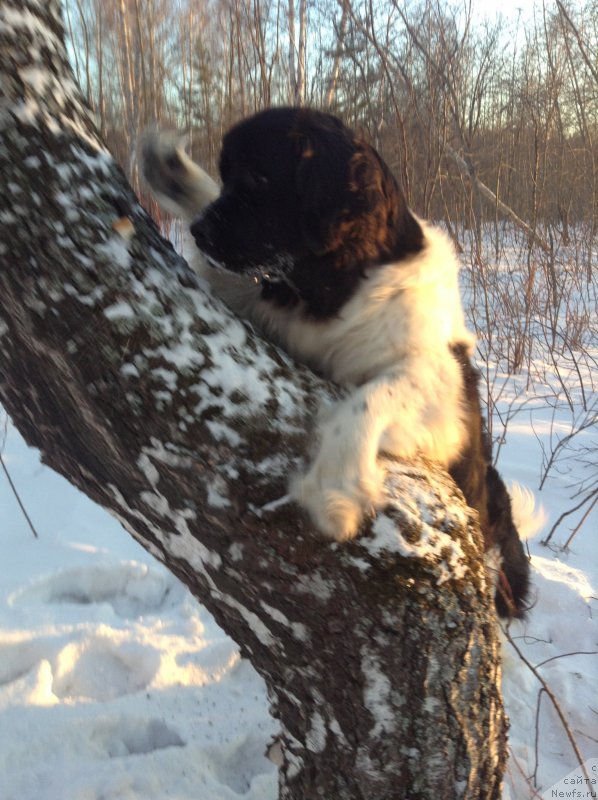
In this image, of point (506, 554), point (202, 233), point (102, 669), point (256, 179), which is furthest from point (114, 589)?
point (256, 179)

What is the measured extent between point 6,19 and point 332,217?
0.84 metres

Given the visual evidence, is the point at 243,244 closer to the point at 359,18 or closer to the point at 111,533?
the point at 111,533

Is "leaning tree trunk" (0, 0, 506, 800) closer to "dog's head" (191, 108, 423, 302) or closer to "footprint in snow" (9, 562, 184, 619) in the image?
"dog's head" (191, 108, 423, 302)

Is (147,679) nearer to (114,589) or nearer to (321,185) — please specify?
(114,589)

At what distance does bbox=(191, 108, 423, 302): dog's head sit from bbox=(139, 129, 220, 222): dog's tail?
0.74 ft

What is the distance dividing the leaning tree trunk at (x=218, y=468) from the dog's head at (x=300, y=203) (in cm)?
37

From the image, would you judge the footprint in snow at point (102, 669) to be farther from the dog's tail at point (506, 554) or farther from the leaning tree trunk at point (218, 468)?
the dog's tail at point (506, 554)

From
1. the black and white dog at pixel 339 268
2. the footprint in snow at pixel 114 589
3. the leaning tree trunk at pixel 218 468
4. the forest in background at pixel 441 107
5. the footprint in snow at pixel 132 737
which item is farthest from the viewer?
the forest in background at pixel 441 107

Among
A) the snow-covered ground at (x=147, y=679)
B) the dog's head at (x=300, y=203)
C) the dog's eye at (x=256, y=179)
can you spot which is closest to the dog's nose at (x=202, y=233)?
the dog's head at (x=300, y=203)

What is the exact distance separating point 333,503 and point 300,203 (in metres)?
0.87

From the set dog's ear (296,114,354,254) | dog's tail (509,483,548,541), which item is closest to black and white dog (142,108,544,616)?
dog's ear (296,114,354,254)

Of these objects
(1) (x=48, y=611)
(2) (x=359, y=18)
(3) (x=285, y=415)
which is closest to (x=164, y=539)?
(3) (x=285, y=415)

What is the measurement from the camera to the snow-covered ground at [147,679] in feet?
5.93

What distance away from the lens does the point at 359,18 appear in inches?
143
